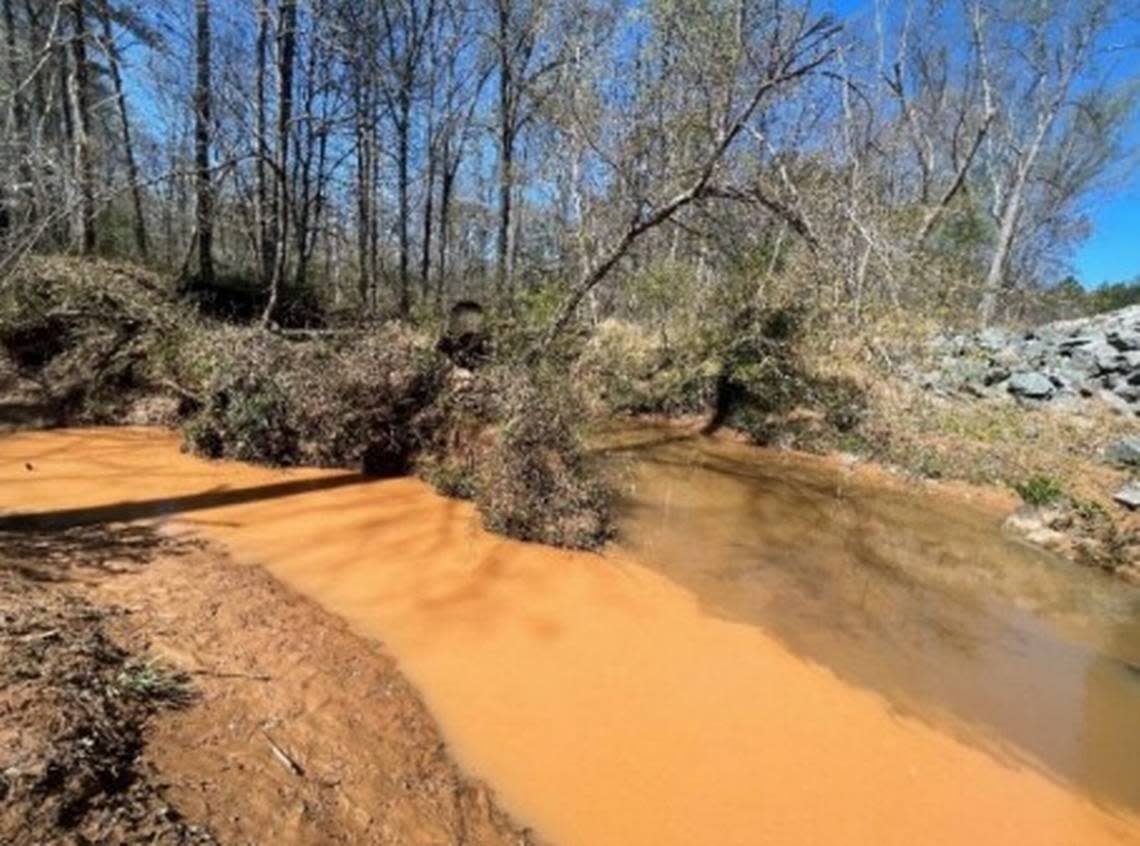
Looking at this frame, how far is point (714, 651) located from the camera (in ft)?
15.6

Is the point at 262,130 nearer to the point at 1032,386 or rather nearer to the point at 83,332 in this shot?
the point at 83,332

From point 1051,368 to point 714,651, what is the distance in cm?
1153

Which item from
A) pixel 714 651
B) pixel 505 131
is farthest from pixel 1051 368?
pixel 714 651

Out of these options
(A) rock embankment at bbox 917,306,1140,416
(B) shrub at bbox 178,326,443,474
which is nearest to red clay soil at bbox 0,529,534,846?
(B) shrub at bbox 178,326,443,474

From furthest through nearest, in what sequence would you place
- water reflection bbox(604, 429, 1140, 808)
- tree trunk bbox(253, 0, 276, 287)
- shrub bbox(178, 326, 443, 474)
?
tree trunk bbox(253, 0, 276, 287) < shrub bbox(178, 326, 443, 474) < water reflection bbox(604, 429, 1140, 808)

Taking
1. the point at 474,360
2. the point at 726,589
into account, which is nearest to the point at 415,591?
the point at 726,589

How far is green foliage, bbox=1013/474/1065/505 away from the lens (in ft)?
27.9

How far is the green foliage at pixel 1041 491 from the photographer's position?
27.9 ft

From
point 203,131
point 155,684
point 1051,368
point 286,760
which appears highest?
point 203,131

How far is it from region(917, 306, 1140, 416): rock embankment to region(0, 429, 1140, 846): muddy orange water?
5.38m

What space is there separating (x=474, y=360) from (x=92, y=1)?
422 inches

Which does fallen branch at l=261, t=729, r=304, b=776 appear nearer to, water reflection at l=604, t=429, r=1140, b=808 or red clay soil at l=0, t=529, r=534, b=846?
red clay soil at l=0, t=529, r=534, b=846

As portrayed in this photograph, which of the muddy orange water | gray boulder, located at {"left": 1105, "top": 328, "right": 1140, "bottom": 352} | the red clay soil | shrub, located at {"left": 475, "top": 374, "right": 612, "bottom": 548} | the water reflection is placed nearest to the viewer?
the red clay soil

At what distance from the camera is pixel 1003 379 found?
13188 millimetres
